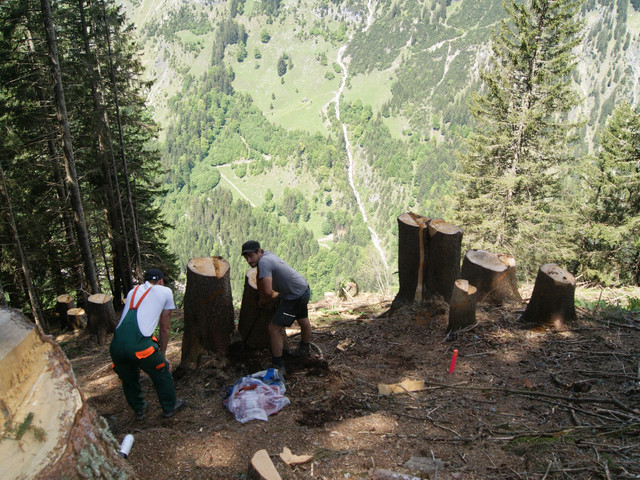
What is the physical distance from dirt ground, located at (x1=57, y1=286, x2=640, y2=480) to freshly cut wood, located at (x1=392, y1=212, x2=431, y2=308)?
0.65 m

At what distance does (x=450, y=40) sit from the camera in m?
196

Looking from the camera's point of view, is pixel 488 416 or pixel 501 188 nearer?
pixel 488 416

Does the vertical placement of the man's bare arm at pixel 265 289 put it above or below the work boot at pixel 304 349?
above

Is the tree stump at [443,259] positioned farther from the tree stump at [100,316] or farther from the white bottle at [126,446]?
the tree stump at [100,316]

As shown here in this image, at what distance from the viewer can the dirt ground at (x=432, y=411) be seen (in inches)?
121

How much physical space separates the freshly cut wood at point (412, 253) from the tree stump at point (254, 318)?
2.63 meters

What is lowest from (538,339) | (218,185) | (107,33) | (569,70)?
(218,185)

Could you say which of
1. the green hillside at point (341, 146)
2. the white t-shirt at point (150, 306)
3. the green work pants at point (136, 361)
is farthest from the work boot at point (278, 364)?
the green hillside at point (341, 146)

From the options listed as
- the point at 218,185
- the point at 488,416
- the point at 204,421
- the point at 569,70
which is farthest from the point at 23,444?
the point at 218,185

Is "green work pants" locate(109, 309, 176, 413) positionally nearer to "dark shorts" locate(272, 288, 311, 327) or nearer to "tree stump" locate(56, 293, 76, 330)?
Result: "dark shorts" locate(272, 288, 311, 327)

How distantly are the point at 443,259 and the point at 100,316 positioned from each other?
26.7 feet

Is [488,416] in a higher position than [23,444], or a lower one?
lower

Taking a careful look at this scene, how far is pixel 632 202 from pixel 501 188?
21.1ft

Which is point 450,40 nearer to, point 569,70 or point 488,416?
point 569,70
